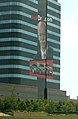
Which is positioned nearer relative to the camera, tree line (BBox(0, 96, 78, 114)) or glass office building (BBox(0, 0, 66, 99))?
tree line (BBox(0, 96, 78, 114))

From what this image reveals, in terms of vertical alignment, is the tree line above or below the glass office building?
below

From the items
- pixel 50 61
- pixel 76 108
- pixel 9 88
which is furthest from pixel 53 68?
pixel 76 108

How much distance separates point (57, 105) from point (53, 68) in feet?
286

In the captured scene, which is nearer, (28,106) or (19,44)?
(28,106)

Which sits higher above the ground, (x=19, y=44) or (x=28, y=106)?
(x=19, y=44)

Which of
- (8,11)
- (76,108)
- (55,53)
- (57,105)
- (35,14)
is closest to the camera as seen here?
(57,105)

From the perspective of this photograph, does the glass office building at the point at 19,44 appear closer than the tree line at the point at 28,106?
No

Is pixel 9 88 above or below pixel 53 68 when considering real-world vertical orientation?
below

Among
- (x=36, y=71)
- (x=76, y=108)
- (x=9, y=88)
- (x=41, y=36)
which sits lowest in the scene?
(x=76, y=108)

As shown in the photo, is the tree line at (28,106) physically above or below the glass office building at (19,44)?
below

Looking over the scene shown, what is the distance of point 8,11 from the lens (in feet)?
495

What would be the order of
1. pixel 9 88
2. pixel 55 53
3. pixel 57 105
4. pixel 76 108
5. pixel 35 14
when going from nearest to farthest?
pixel 57 105
pixel 76 108
pixel 9 88
pixel 35 14
pixel 55 53

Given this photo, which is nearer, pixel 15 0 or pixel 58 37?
pixel 15 0

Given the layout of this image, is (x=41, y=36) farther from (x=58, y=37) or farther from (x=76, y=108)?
(x=76, y=108)
